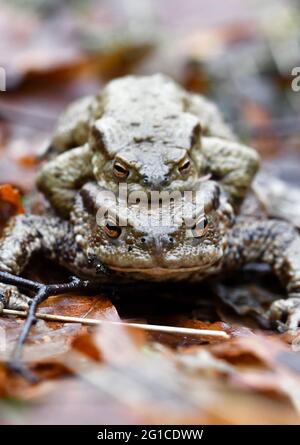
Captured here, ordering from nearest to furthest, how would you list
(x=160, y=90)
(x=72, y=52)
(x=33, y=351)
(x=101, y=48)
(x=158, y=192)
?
(x=33, y=351) → (x=158, y=192) → (x=160, y=90) → (x=72, y=52) → (x=101, y=48)

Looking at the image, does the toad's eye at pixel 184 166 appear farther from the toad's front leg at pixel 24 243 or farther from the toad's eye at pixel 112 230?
the toad's front leg at pixel 24 243

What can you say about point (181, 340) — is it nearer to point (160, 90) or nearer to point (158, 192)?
point (158, 192)

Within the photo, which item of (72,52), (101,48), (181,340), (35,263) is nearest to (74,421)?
(181,340)

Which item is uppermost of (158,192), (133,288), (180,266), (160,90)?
(160,90)
